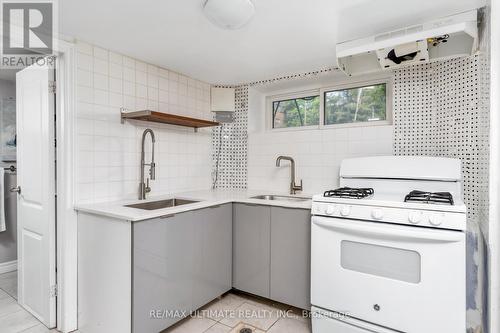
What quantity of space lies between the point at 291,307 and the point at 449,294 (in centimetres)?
114

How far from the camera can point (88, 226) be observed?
69.8 inches

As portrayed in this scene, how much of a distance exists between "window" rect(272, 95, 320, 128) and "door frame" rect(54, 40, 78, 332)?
1888 mm

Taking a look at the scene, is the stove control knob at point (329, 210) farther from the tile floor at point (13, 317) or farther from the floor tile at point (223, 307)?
the tile floor at point (13, 317)

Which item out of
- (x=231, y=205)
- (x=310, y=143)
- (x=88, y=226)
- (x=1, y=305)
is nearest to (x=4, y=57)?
(x=88, y=226)

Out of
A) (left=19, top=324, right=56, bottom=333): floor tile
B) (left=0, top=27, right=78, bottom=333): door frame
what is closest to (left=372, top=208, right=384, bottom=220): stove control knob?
(left=0, top=27, right=78, bottom=333): door frame

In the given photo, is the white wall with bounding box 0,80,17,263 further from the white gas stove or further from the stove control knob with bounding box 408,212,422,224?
the stove control knob with bounding box 408,212,422,224

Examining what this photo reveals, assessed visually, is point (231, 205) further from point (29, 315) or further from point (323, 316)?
point (29, 315)

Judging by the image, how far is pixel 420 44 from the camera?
1603mm

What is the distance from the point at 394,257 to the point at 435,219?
285 millimetres

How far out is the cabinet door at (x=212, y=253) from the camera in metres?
1.93

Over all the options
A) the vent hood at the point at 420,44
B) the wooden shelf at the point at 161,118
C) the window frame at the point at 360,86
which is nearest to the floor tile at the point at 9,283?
the wooden shelf at the point at 161,118

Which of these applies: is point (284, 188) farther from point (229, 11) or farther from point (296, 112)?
point (229, 11)

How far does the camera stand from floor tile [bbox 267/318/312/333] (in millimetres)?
1827

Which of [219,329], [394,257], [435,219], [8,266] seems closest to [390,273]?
[394,257]
